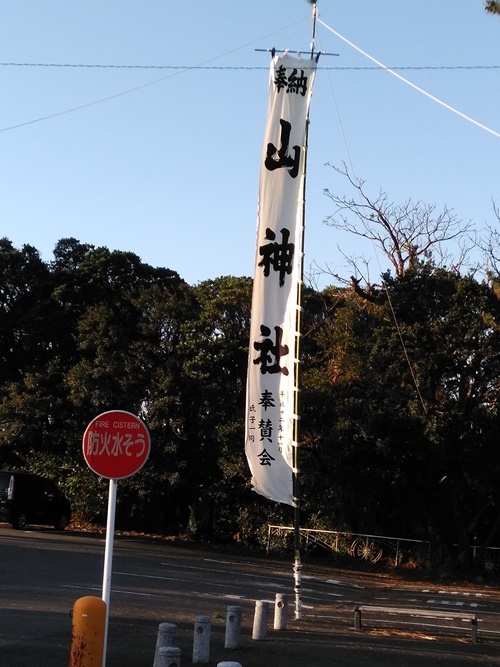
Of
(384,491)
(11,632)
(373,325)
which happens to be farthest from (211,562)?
(11,632)

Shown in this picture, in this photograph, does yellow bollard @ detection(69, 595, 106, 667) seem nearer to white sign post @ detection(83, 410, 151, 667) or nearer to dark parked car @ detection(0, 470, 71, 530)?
white sign post @ detection(83, 410, 151, 667)

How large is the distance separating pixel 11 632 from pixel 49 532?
1686cm

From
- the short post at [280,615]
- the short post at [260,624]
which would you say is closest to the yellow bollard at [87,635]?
the short post at [260,624]

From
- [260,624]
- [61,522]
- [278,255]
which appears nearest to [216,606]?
[260,624]

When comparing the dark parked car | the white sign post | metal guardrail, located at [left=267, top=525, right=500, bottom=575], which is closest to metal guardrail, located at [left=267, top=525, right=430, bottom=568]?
metal guardrail, located at [left=267, top=525, right=500, bottom=575]

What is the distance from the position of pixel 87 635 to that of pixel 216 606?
6726mm

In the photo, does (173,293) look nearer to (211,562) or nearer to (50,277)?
(50,277)

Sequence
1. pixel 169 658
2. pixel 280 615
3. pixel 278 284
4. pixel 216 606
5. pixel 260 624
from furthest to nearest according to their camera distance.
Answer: pixel 216 606 → pixel 278 284 → pixel 280 615 → pixel 260 624 → pixel 169 658

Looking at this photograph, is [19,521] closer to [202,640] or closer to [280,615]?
[280,615]

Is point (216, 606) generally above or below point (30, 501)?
below

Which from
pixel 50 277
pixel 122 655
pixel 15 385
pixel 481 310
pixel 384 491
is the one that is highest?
pixel 50 277

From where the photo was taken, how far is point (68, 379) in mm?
29703

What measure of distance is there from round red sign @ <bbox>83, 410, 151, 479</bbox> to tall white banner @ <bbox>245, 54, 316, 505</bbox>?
4359 millimetres

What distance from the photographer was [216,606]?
45.8ft
